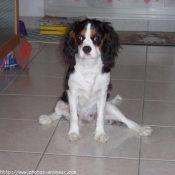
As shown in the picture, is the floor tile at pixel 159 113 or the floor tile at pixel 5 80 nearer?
the floor tile at pixel 159 113

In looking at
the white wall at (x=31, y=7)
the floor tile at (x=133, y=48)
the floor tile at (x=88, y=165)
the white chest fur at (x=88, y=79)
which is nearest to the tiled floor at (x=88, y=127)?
the floor tile at (x=88, y=165)

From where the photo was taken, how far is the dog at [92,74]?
2080mm

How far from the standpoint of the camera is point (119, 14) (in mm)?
4867

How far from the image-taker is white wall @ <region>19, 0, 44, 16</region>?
4840 mm

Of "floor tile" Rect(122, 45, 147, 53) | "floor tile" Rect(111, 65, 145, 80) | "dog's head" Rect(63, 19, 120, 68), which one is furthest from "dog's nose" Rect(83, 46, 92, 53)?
"floor tile" Rect(122, 45, 147, 53)

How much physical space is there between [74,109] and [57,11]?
2896mm

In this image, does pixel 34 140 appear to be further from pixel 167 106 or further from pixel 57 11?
pixel 57 11

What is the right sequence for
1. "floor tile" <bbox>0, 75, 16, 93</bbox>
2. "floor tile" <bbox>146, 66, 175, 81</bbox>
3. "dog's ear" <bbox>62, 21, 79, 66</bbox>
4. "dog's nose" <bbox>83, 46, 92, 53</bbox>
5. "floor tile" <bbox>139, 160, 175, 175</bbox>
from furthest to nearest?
"floor tile" <bbox>146, 66, 175, 81</bbox> → "floor tile" <bbox>0, 75, 16, 93</bbox> → "dog's ear" <bbox>62, 21, 79, 66</bbox> → "dog's nose" <bbox>83, 46, 92, 53</bbox> → "floor tile" <bbox>139, 160, 175, 175</bbox>

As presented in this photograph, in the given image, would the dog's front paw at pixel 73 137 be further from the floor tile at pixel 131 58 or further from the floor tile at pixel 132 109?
the floor tile at pixel 131 58

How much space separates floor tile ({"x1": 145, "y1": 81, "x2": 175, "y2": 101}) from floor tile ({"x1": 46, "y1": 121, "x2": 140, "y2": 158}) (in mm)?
586

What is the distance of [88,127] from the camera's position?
2.37 m

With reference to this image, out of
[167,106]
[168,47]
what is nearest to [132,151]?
[167,106]

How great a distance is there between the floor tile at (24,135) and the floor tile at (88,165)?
5.5 inches

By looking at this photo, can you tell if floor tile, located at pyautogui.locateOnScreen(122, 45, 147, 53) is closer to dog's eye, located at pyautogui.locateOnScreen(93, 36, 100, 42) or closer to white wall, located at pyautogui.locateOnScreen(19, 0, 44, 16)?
white wall, located at pyautogui.locateOnScreen(19, 0, 44, 16)
